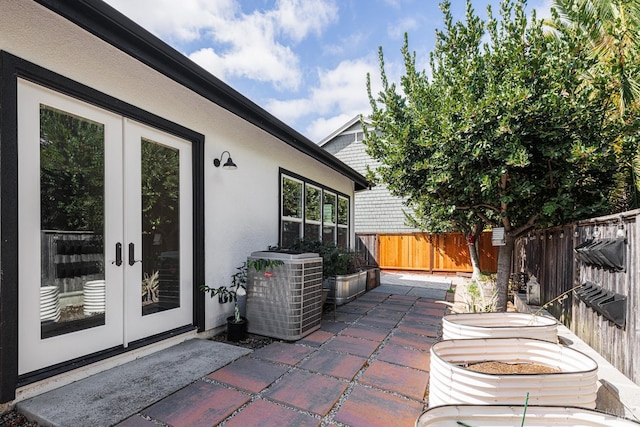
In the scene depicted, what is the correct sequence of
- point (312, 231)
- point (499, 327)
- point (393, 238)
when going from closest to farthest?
point (499, 327) < point (312, 231) < point (393, 238)

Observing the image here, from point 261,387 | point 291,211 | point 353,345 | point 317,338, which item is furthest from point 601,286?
point 291,211

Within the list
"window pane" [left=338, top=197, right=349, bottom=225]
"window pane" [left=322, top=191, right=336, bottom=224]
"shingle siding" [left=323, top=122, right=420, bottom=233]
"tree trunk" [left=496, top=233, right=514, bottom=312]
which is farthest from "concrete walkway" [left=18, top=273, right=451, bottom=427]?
"shingle siding" [left=323, top=122, right=420, bottom=233]

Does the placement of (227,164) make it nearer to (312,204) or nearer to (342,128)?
(312,204)

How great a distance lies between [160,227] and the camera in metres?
3.32

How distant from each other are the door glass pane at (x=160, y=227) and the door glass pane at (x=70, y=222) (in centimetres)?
42

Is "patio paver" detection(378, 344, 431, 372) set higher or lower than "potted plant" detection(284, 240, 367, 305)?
lower

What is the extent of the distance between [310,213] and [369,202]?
21.2 ft

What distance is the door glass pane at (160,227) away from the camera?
10.4ft

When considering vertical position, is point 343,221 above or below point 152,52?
below

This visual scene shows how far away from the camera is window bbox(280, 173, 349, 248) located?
566cm

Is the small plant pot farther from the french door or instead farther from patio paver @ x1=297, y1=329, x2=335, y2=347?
patio paver @ x1=297, y1=329, x2=335, y2=347

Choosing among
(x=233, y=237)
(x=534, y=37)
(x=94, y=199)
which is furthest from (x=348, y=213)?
(x=94, y=199)

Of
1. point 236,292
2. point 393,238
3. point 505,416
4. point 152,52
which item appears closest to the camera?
point 505,416

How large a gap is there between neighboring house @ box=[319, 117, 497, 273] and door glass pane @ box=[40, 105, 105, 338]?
655 centimetres
